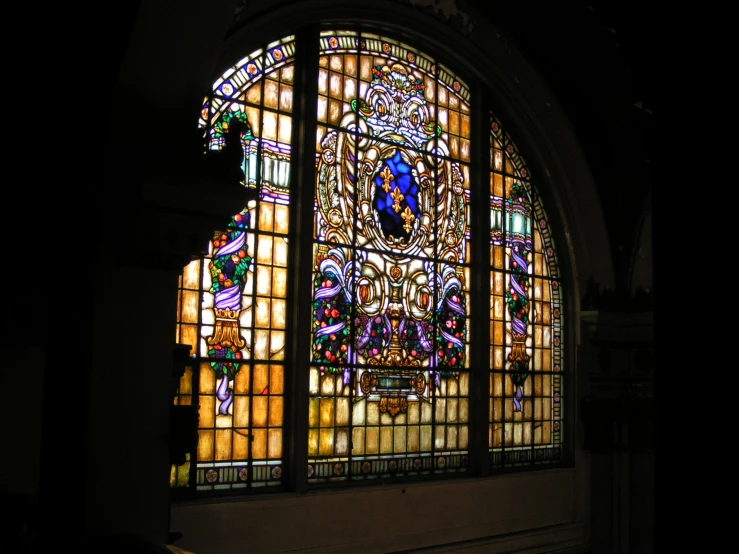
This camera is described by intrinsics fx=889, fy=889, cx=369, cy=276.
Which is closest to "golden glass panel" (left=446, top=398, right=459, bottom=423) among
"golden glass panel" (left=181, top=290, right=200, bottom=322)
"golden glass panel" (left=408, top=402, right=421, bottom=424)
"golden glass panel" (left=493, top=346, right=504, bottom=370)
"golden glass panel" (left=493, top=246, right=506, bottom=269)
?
"golden glass panel" (left=408, top=402, right=421, bottom=424)

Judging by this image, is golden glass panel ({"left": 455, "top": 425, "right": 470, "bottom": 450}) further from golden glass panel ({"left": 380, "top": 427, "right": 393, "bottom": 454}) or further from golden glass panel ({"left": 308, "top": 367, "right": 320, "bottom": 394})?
golden glass panel ({"left": 308, "top": 367, "right": 320, "bottom": 394})

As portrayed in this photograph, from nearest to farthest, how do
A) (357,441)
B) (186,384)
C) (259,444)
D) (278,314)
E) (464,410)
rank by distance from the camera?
(186,384) < (259,444) < (278,314) < (357,441) < (464,410)

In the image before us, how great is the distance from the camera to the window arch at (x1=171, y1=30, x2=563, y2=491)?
6449mm

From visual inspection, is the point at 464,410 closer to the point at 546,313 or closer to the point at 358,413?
the point at 358,413

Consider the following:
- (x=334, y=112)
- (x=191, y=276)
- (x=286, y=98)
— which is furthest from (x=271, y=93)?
(x=191, y=276)

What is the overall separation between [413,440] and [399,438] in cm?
17

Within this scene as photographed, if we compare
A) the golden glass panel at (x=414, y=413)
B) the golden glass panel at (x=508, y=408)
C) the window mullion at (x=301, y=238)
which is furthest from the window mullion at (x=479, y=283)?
the window mullion at (x=301, y=238)

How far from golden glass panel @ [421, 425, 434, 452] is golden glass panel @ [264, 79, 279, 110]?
9.83 ft

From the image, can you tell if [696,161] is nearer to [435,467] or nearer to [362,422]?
[362,422]

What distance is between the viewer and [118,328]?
347cm

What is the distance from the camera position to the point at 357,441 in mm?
7133

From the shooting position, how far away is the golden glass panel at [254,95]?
262 inches

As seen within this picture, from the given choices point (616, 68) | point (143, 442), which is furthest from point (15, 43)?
point (616, 68)

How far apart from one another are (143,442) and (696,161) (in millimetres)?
2700
